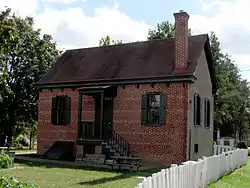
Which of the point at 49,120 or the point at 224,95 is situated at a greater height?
the point at 224,95

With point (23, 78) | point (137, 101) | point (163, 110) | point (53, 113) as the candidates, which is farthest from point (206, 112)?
point (23, 78)

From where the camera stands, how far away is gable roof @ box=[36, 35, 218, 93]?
1889cm

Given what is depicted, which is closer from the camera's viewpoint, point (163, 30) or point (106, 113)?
point (106, 113)

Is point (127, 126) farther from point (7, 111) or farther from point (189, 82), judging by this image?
point (7, 111)

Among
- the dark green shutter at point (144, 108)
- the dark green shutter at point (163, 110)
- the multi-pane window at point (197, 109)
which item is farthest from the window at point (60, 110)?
the multi-pane window at point (197, 109)

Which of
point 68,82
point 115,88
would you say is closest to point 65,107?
point 68,82

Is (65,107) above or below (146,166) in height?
above

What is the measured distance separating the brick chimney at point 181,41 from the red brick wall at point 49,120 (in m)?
5.52

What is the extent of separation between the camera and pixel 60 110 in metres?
21.6

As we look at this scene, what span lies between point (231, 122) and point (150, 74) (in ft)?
91.2

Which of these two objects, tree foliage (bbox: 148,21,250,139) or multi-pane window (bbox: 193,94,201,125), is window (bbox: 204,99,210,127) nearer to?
multi-pane window (bbox: 193,94,201,125)

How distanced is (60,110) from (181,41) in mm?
8309

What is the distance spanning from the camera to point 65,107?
2136 cm

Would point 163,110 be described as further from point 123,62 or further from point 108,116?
point 123,62
